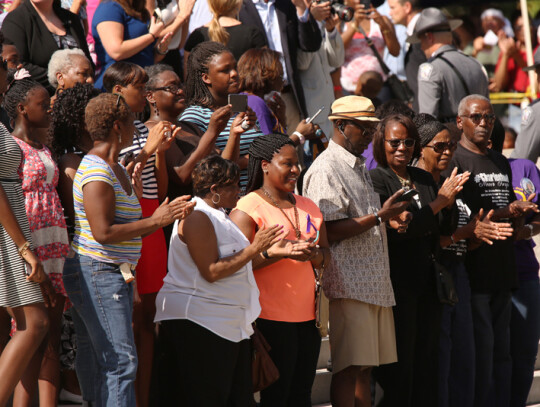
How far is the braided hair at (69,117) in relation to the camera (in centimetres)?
514

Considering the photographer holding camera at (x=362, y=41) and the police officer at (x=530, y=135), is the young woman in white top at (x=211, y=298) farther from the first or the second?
the photographer holding camera at (x=362, y=41)

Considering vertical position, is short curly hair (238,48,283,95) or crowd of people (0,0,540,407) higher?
short curly hair (238,48,283,95)

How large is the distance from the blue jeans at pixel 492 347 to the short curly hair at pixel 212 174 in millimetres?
2377

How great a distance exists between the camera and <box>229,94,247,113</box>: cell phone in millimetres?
5648

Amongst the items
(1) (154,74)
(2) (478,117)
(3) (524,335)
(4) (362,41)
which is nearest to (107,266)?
(1) (154,74)

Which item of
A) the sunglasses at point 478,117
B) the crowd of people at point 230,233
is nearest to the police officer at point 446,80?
the crowd of people at point 230,233

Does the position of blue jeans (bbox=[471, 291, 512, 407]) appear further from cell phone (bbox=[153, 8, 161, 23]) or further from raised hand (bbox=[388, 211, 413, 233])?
cell phone (bbox=[153, 8, 161, 23])

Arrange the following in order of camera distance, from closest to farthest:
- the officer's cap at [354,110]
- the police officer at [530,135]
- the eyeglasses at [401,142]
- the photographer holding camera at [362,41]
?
the officer's cap at [354,110] < the eyeglasses at [401,142] < the police officer at [530,135] < the photographer holding camera at [362,41]

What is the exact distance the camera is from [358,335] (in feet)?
18.1

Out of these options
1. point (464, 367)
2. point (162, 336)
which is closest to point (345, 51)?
point (464, 367)

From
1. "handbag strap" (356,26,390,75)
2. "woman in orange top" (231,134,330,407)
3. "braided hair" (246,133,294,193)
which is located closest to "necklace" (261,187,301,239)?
"woman in orange top" (231,134,330,407)

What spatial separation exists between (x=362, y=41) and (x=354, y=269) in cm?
510

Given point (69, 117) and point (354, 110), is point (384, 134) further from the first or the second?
point (69, 117)

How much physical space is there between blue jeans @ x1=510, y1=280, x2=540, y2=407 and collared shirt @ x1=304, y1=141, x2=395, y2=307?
1.70 meters
